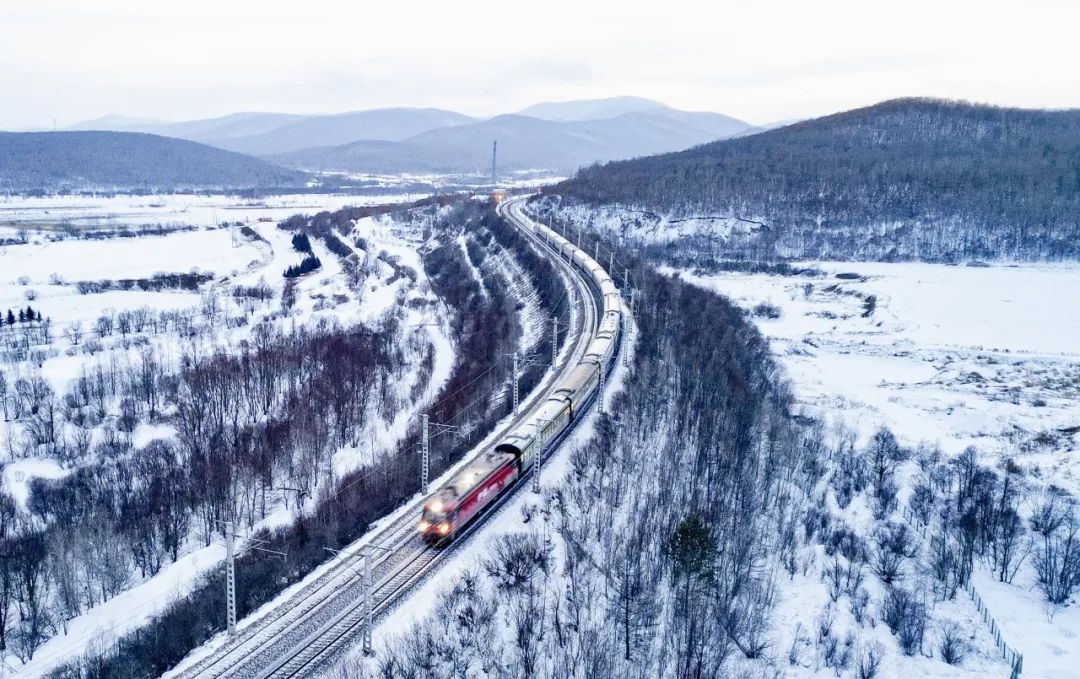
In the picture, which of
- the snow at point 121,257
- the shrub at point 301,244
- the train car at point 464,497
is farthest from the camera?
the shrub at point 301,244

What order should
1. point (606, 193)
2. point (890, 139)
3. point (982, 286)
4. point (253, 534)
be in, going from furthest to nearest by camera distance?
point (890, 139) < point (606, 193) < point (982, 286) < point (253, 534)

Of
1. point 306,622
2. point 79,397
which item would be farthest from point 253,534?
point 79,397

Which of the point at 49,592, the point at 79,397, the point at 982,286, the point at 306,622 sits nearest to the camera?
the point at 306,622

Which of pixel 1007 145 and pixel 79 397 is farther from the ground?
pixel 1007 145

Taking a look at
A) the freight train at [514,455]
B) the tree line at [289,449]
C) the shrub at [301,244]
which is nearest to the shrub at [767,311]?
the tree line at [289,449]

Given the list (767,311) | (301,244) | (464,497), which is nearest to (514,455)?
(464,497)

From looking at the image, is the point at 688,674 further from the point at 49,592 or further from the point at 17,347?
the point at 17,347

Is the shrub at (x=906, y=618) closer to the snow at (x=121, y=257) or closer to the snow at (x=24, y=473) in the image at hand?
the snow at (x=24, y=473)

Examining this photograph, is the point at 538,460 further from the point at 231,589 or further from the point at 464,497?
the point at 231,589
